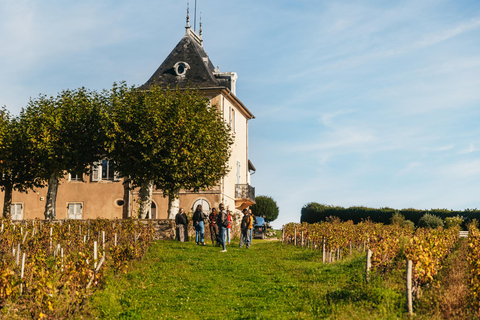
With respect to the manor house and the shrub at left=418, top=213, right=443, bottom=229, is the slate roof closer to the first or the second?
the manor house

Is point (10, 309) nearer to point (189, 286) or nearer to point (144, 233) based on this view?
point (189, 286)

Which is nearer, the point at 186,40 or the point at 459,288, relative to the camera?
the point at 459,288

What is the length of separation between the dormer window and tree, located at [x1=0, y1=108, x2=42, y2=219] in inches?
453

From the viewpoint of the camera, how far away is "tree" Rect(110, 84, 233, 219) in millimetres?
30906

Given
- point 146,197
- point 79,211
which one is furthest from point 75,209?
point 146,197

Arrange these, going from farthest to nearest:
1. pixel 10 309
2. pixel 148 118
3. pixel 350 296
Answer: pixel 148 118
pixel 350 296
pixel 10 309

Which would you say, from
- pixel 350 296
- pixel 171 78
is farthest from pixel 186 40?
pixel 350 296

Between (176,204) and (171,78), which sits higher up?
(171,78)

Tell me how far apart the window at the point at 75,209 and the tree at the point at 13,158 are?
4.21 meters

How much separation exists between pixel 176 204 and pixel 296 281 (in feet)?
56.5

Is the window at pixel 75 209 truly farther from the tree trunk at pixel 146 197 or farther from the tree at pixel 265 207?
the tree at pixel 265 207

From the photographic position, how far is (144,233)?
23.1m

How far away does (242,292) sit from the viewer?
14883 millimetres

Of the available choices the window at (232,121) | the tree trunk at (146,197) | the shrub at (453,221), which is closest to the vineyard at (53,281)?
the tree trunk at (146,197)
